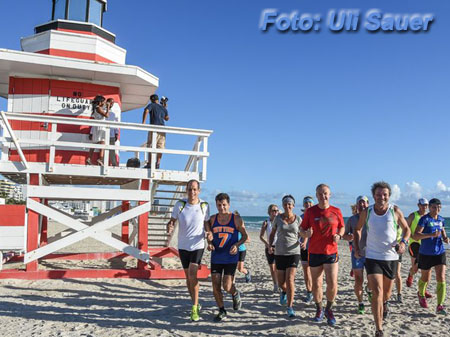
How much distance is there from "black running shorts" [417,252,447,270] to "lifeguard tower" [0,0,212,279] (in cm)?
444

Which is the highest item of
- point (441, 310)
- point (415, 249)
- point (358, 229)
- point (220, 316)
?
point (358, 229)

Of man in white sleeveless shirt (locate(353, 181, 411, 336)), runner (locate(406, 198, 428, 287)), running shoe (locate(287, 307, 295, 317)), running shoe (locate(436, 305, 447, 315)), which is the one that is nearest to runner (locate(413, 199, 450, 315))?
runner (locate(406, 198, 428, 287))

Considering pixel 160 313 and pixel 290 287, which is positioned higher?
pixel 290 287

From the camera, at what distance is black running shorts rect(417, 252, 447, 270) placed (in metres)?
6.50

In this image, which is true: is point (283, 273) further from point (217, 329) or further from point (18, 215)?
point (18, 215)

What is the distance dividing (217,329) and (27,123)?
277 inches

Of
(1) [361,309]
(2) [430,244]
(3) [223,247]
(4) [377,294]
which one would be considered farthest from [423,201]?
(3) [223,247]

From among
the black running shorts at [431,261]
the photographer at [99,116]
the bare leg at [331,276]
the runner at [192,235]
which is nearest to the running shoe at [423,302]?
the black running shorts at [431,261]

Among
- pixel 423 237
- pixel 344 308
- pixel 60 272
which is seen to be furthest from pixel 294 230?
pixel 60 272

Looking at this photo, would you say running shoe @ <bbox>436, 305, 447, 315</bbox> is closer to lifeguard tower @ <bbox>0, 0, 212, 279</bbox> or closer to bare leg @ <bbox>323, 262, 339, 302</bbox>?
bare leg @ <bbox>323, 262, 339, 302</bbox>

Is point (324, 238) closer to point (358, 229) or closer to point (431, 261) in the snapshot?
point (358, 229)

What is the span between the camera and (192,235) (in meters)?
5.80

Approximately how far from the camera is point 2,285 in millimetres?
7996

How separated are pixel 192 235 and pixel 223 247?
465mm
